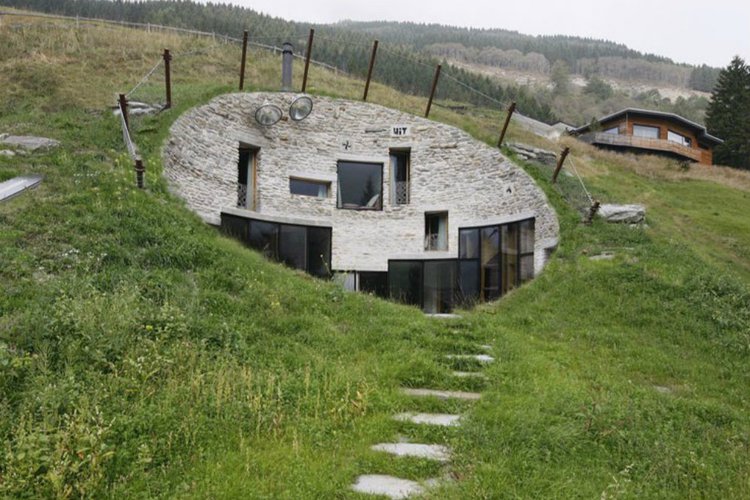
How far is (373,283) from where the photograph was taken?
1797 cm

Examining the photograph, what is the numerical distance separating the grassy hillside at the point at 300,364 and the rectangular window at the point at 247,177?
10.6 feet

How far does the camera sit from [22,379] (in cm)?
530

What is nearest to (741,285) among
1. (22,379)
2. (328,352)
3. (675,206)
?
(328,352)

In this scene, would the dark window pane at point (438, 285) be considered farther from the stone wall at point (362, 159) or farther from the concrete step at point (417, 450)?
the concrete step at point (417, 450)

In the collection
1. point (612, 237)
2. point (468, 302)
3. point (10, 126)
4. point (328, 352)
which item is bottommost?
point (468, 302)

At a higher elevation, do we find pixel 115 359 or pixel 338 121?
pixel 338 121

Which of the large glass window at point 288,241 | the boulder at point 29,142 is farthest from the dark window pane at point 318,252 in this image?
the boulder at point 29,142

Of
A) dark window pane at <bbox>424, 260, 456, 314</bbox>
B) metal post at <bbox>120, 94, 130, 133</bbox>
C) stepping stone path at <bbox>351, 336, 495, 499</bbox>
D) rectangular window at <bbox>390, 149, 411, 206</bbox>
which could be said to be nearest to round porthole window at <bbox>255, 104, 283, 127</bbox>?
rectangular window at <bbox>390, 149, 411, 206</bbox>

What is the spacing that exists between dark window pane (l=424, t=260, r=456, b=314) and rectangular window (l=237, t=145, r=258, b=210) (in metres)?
6.46

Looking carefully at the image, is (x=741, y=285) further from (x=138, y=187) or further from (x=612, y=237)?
(x=138, y=187)

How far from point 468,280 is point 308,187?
21.4ft

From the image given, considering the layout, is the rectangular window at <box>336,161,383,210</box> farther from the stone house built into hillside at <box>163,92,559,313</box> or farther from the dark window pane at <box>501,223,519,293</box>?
the dark window pane at <box>501,223,519,293</box>

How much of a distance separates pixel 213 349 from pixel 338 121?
1346 cm

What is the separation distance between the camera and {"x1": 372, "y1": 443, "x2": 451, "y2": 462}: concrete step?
5.08 metres
